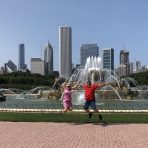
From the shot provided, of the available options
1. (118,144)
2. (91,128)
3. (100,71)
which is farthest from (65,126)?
(100,71)

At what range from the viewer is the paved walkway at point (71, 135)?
38.8 feet

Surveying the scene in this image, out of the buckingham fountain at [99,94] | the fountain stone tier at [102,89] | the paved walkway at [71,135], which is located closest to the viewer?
the paved walkway at [71,135]

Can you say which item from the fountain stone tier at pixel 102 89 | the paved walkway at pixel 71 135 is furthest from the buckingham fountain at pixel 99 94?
the paved walkway at pixel 71 135

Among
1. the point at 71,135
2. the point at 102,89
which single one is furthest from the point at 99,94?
the point at 71,135

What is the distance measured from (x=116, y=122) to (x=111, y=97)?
2270cm

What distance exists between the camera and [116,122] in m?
17.2

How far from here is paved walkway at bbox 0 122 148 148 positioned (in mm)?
11828

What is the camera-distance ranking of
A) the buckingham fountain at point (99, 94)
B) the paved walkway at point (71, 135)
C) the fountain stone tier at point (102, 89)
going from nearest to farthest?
the paved walkway at point (71, 135)
the buckingham fountain at point (99, 94)
the fountain stone tier at point (102, 89)

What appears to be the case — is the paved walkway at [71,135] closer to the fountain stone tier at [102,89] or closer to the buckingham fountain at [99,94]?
the buckingham fountain at [99,94]

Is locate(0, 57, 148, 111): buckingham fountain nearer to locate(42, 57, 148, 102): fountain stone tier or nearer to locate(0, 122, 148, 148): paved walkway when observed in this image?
locate(42, 57, 148, 102): fountain stone tier

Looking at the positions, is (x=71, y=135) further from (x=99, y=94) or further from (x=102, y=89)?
(x=102, y=89)

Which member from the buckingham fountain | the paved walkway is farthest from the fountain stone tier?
the paved walkway

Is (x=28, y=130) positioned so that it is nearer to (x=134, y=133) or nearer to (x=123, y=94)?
(x=134, y=133)

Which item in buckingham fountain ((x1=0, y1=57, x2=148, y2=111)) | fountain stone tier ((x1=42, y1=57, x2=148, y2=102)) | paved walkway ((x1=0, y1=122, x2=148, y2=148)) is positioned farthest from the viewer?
fountain stone tier ((x1=42, y1=57, x2=148, y2=102))
